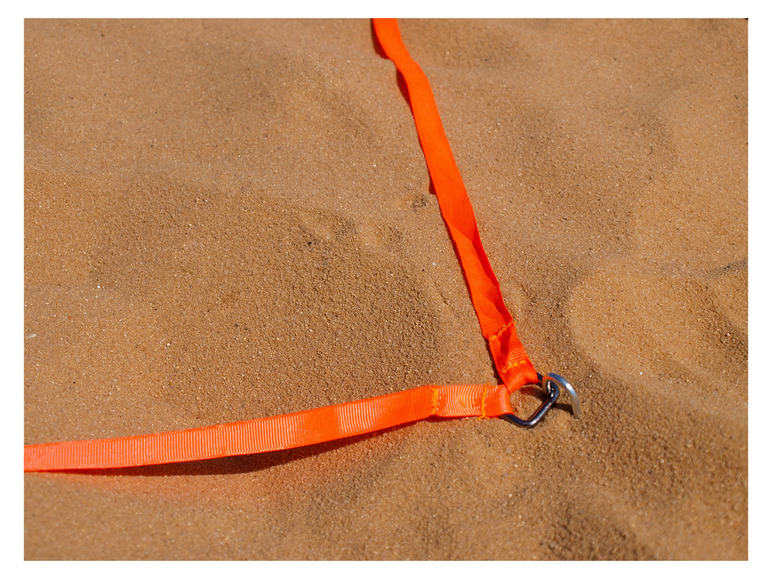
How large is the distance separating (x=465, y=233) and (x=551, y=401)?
582 mm

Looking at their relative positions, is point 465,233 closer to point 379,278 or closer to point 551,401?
point 379,278

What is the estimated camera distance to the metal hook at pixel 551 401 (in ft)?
5.18

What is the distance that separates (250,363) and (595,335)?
94cm

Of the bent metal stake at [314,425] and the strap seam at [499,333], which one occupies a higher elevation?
the strap seam at [499,333]

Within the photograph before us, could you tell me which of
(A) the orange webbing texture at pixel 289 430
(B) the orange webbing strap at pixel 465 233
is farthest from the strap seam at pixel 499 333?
(A) the orange webbing texture at pixel 289 430

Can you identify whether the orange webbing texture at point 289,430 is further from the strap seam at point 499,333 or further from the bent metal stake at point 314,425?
the strap seam at point 499,333

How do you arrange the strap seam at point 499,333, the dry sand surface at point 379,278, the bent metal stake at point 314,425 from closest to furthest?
the dry sand surface at point 379,278, the bent metal stake at point 314,425, the strap seam at point 499,333

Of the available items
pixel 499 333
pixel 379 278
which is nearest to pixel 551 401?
pixel 499 333

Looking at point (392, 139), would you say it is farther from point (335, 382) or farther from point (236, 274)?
point (335, 382)

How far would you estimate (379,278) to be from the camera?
72.6 inches

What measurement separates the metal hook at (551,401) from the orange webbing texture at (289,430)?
0.04 m

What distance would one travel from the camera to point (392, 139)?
222 cm

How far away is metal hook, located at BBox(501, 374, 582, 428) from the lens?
5.18ft

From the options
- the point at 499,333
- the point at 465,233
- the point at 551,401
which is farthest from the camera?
the point at 465,233
